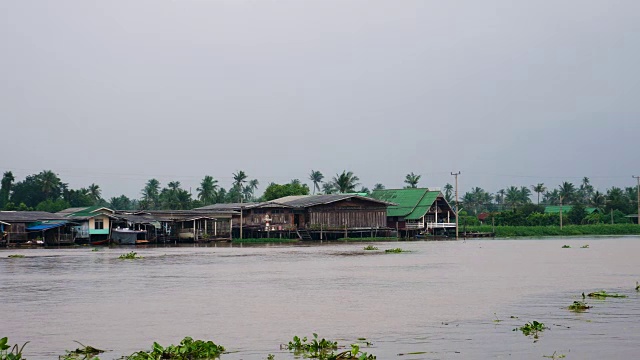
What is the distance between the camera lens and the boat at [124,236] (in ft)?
220

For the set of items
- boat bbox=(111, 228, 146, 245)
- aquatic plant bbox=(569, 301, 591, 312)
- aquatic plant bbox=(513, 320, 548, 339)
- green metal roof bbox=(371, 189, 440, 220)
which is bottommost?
aquatic plant bbox=(513, 320, 548, 339)

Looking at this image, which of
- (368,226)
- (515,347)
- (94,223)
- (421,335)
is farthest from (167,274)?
(368,226)

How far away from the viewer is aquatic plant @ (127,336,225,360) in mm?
12266

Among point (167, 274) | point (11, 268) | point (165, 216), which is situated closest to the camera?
point (167, 274)

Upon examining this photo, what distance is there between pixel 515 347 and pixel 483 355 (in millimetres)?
878

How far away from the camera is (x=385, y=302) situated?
67.4 ft

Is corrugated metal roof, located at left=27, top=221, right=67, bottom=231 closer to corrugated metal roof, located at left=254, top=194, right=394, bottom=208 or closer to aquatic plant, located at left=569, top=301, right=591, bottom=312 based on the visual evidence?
corrugated metal roof, located at left=254, top=194, right=394, bottom=208

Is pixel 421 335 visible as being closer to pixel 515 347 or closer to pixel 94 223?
pixel 515 347

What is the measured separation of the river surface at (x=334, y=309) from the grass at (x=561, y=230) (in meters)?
55.8

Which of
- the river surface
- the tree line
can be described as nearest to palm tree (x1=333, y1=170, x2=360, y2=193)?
the tree line

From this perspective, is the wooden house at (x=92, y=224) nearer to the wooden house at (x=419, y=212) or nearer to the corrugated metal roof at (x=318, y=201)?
the corrugated metal roof at (x=318, y=201)

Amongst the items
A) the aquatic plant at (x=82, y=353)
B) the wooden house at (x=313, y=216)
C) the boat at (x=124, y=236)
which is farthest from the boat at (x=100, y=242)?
the aquatic plant at (x=82, y=353)

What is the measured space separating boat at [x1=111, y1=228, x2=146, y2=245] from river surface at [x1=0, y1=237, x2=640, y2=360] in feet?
108

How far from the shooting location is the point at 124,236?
67.5 metres
